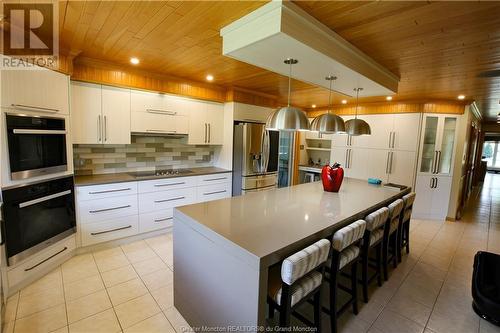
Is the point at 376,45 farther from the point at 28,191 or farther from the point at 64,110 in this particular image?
the point at 28,191

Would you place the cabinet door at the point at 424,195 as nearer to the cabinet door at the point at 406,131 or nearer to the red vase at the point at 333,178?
the cabinet door at the point at 406,131

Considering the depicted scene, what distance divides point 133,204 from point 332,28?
3.00 m

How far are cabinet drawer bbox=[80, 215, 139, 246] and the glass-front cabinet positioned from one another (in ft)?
17.0

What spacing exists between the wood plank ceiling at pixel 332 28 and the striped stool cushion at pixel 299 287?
5.73 feet

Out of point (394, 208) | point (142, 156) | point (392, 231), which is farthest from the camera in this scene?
point (142, 156)

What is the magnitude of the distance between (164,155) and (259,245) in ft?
9.98

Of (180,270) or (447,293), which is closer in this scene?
(180,270)

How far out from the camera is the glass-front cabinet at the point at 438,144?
4.50 metres

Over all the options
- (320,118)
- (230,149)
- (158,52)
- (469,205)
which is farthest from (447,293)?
(469,205)

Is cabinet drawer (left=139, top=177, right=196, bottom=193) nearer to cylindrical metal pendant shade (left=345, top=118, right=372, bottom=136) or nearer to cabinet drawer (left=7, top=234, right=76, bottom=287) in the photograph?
cabinet drawer (left=7, top=234, right=76, bottom=287)

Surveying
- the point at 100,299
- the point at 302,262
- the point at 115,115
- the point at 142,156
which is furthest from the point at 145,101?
the point at 302,262

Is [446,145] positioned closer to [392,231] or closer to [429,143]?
[429,143]

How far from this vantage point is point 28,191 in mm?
2195

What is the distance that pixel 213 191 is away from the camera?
4020mm
